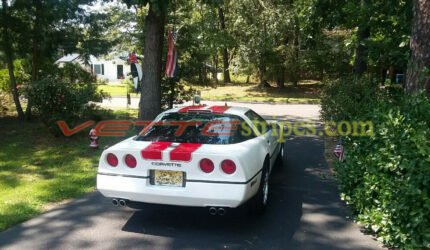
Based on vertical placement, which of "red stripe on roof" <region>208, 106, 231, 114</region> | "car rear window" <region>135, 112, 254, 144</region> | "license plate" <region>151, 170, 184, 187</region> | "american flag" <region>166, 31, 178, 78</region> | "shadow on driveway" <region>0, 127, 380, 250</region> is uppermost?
"american flag" <region>166, 31, 178, 78</region>

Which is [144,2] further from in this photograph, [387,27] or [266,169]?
[387,27]

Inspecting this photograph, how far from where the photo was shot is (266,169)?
17.9ft

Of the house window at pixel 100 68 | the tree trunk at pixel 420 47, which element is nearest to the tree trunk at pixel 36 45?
the tree trunk at pixel 420 47

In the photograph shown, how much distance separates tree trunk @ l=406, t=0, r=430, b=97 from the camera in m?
6.07

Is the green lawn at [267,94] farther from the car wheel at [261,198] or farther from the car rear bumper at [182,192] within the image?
the car rear bumper at [182,192]

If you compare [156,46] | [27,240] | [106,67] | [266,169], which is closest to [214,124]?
[266,169]

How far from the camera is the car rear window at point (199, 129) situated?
4992mm

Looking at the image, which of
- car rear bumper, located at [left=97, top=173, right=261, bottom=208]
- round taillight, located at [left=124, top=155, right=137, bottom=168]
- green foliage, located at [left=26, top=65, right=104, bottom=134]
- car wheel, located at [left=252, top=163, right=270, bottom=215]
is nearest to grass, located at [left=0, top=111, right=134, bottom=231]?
green foliage, located at [left=26, top=65, right=104, bottom=134]

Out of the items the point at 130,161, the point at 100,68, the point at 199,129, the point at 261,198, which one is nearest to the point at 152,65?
the point at 199,129

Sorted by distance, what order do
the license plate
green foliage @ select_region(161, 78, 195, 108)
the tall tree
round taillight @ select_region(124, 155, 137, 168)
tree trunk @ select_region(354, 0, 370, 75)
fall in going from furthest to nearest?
green foliage @ select_region(161, 78, 195, 108)
tree trunk @ select_region(354, 0, 370, 75)
the tall tree
round taillight @ select_region(124, 155, 137, 168)
the license plate

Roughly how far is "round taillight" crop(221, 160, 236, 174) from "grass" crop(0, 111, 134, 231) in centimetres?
271

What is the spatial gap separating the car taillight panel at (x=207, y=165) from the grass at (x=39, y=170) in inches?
98.0

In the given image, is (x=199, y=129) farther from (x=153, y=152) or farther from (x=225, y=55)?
(x=225, y=55)

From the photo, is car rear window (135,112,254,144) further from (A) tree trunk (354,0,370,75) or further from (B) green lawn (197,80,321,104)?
(B) green lawn (197,80,321,104)
